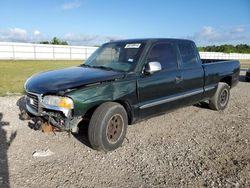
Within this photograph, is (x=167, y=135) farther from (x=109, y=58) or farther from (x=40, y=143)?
(x=40, y=143)

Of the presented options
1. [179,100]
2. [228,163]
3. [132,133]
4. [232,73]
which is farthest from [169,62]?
[232,73]

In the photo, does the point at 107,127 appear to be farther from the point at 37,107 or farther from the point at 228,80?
the point at 228,80

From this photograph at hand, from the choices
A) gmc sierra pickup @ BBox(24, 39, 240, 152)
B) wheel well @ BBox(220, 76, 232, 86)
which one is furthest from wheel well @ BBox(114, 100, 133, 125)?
wheel well @ BBox(220, 76, 232, 86)

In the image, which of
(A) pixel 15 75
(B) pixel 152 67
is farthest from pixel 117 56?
(A) pixel 15 75

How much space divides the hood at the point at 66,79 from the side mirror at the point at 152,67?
1.60ft

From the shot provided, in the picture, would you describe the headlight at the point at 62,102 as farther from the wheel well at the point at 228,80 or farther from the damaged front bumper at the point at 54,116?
the wheel well at the point at 228,80

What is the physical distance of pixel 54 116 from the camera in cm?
405

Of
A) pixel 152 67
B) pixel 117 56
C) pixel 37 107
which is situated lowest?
pixel 37 107

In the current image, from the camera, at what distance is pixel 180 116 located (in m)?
6.60

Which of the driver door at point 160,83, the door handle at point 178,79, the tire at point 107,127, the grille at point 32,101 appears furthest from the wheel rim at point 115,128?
the door handle at point 178,79

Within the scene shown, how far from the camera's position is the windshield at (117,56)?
4961 mm

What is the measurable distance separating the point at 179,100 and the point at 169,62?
2.70ft

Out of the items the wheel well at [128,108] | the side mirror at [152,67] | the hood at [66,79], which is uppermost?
the side mirror at [152,67]

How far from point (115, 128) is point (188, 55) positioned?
2.66 metres
